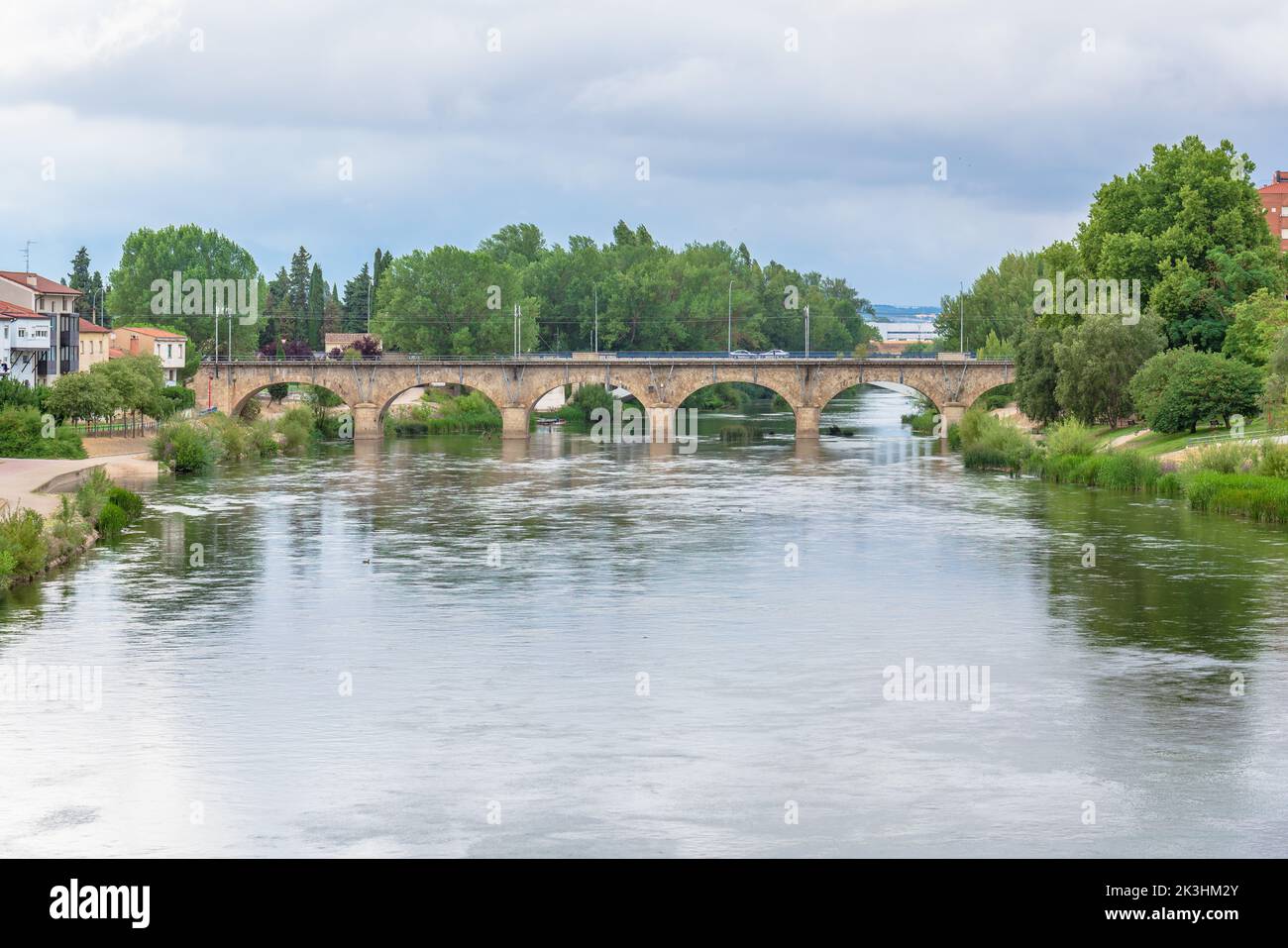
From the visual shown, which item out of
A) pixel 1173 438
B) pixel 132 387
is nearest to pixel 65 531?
pixel 132 387

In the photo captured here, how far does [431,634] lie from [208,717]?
860cm

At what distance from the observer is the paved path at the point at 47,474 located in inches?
2205

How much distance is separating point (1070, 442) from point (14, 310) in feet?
207

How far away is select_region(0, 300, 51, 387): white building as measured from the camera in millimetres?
96438

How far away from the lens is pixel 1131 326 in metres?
85.1

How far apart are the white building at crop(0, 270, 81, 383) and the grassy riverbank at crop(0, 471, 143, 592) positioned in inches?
1868

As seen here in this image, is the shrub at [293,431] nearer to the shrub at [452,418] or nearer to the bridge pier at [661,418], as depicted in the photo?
the shrub at [452,418]

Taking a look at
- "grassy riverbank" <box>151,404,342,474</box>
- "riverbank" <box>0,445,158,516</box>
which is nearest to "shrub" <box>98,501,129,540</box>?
"riverbank" <box>0,445,158,516</box>

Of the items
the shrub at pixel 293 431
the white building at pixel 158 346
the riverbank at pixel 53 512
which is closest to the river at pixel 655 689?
the riverbank at pixel 53 512

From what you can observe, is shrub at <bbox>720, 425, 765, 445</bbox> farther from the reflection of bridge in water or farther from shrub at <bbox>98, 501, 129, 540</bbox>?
shrub at <bbox>98, 501, 129, 540</bbox>

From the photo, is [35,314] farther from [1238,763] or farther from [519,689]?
[1238,763]

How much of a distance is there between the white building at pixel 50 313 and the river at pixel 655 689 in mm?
50384

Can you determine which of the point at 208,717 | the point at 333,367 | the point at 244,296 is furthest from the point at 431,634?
the point at 244,296

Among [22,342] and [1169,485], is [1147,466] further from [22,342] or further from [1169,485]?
[22,342]
